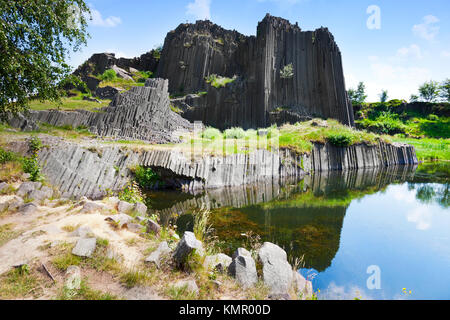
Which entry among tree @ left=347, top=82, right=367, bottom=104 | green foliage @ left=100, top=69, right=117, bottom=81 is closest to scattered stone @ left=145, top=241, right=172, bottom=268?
green foliage @ left=100, top=69, right=117, bottom=81

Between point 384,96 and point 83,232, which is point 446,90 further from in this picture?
point 83,232

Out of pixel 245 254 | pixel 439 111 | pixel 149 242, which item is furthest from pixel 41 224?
pixel 439 111

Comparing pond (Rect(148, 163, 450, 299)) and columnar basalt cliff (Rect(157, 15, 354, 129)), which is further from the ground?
columnar basalt cliff (Rect(157, 15, 354, 129))

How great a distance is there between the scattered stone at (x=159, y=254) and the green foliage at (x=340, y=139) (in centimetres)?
1760

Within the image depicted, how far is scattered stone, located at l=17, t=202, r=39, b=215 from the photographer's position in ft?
19.1

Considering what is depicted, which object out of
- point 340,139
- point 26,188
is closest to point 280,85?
point 340,139

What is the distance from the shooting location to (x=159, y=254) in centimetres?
400

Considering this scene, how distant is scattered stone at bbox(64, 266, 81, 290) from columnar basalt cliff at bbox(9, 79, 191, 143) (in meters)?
13.3

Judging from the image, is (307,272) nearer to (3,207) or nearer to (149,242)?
(149,242)

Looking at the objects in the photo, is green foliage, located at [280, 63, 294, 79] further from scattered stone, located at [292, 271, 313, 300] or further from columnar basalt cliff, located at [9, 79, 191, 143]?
scattered stone, located at [292, 271, 313, 300]

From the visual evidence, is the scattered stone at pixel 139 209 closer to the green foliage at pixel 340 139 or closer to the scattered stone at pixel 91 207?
the scattered stone at pixel 91 207

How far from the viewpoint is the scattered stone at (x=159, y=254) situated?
382 cm

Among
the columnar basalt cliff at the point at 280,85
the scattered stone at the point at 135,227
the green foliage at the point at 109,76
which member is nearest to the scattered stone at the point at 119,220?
the scattered stone at the point at 135,227

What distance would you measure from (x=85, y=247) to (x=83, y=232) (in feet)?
2.15
